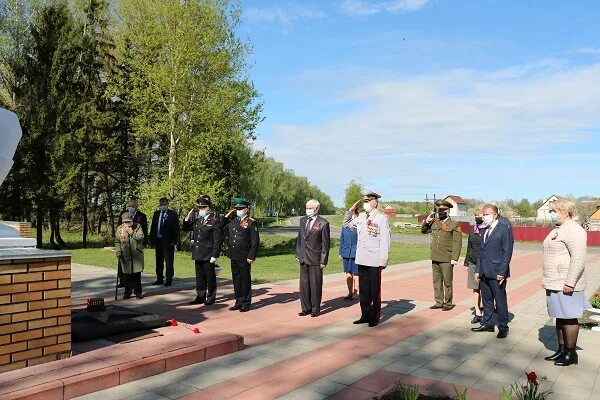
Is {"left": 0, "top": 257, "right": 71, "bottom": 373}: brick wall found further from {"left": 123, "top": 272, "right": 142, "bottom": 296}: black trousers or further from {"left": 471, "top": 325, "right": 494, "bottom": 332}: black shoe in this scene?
{"left": 471, "top": 325, "right": 494, "bottom": 332}: black shoe

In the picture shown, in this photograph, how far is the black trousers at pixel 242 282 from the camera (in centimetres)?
798

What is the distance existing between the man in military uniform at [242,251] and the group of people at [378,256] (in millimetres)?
17

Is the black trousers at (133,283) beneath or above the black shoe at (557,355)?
above

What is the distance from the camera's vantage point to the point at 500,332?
21.5 ft

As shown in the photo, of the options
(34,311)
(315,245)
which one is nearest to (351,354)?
(315,245)

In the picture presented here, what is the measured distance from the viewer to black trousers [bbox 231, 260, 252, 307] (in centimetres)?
798

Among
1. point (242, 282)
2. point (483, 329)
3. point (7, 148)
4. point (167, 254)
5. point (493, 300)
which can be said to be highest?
point (7, 148)

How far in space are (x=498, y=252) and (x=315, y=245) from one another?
277 cm

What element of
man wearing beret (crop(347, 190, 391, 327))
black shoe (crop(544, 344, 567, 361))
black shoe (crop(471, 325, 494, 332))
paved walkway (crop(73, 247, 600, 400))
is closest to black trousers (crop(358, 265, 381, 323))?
man wearing beret (crop(347, 190, 391, 327))

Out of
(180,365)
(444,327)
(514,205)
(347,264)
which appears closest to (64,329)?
(180,365)

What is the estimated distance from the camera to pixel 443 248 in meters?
8.38

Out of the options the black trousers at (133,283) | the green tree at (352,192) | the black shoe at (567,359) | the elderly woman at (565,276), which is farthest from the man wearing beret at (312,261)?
the green tree at (352,192)

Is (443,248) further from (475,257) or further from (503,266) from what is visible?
(503,266)

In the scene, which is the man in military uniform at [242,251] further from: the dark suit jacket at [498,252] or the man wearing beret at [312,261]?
the dark suit jacket at [498,252]
